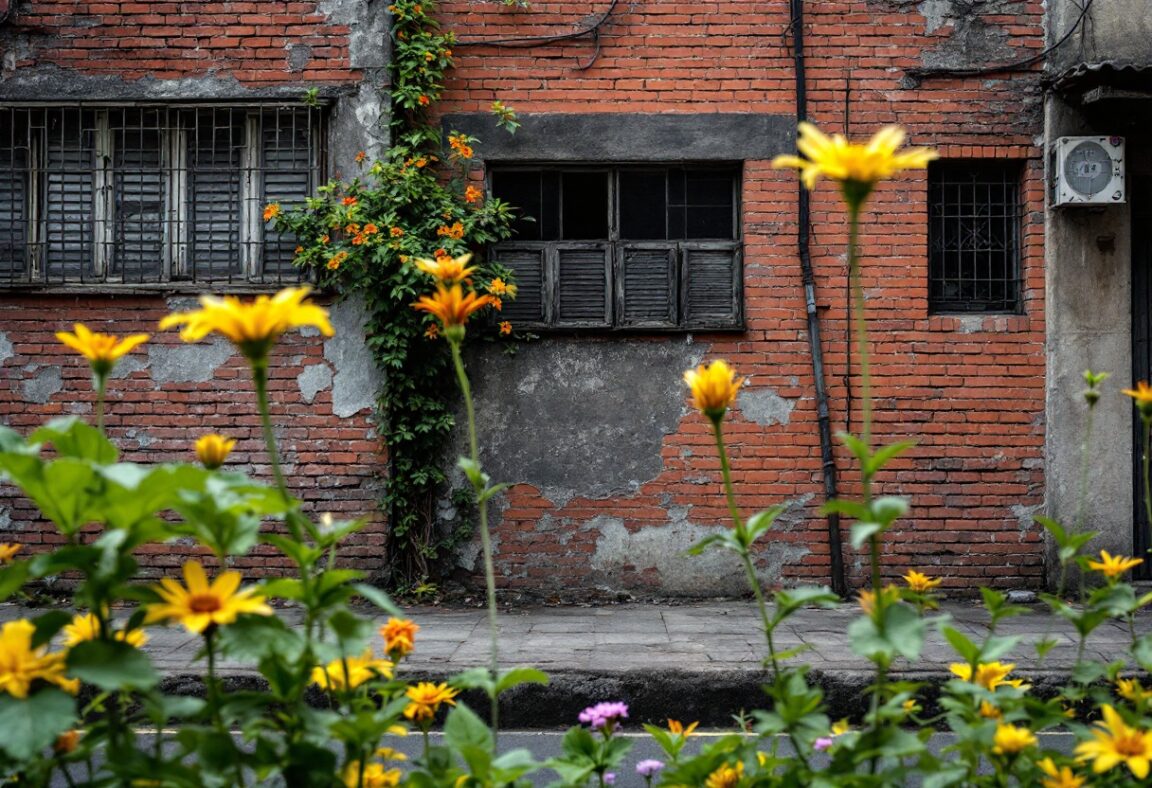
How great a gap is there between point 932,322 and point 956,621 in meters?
2.33

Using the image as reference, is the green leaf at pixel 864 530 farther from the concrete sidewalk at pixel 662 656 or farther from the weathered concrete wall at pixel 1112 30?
the weathered concrete wall at pixel 1112 30

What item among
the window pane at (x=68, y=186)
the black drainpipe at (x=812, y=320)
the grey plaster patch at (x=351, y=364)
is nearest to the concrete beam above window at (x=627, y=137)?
A: the black drainpipe at (x=812, y=320)

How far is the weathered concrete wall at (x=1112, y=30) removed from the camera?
8.20 metres

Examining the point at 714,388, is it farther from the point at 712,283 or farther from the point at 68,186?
the point at 68,186

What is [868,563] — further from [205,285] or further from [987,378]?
[205,285]

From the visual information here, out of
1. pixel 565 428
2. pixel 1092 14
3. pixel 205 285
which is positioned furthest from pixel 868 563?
pixel 205 285

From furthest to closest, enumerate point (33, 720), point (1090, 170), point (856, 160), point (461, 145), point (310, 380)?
1. point (310, 380)
2. point (461, 145)
3. point (1090, 170)
4. point (856, 160)
5. point (33, 720)

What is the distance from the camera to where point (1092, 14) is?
27.0 feet

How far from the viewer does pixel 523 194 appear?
8.58m

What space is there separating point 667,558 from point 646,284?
81.2 inches

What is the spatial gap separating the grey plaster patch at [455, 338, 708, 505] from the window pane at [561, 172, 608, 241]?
95cm

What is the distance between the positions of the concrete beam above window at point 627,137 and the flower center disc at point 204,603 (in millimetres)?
7214

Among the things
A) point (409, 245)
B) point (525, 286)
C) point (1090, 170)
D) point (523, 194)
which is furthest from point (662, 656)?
point (1090, 170)

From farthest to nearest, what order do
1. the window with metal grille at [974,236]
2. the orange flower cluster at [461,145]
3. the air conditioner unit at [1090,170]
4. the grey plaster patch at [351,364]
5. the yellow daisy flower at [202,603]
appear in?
1. the window with metal grille at [974,236]
2. the grey plaster patch at [351,364]
3. the orange flower cluster at [461,145]
4. the air conditioner unit at [1090,170]
5. the yellow daisy flower at [202,603]
